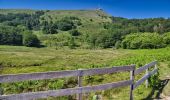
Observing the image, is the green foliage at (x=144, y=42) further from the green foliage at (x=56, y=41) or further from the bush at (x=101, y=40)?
the green foliage at (x=56, y=41)

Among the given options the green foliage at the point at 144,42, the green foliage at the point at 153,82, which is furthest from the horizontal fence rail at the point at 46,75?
the green foliage at the point at 144,42

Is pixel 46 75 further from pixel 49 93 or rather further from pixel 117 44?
pixel 117 44

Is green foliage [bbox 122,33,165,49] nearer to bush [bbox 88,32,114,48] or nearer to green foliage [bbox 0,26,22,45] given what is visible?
bush [bbox 88,32,114,48]

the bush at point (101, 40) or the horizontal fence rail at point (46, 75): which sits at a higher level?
the horizontal fence rail at point (46, 75)

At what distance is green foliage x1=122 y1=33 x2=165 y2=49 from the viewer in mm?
131625

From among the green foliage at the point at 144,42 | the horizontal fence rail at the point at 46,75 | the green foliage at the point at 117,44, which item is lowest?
the green foliage at the point at 117,44

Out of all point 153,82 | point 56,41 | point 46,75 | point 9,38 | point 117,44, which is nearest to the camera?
point 46,75

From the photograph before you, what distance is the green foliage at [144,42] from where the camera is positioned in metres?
132

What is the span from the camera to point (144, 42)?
140 m

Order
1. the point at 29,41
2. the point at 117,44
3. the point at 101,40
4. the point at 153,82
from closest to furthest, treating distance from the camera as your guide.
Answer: the point at 153,82, the point at 117,44, the point at 29,41, the point at 101,40

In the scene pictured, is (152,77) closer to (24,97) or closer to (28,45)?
(24,97)

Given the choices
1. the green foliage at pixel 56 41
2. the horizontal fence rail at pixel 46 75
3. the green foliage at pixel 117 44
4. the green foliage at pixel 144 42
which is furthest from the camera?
the green foliage at pixel 56 41

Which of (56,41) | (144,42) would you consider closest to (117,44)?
(144,42)

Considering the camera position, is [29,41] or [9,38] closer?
[29,41]
